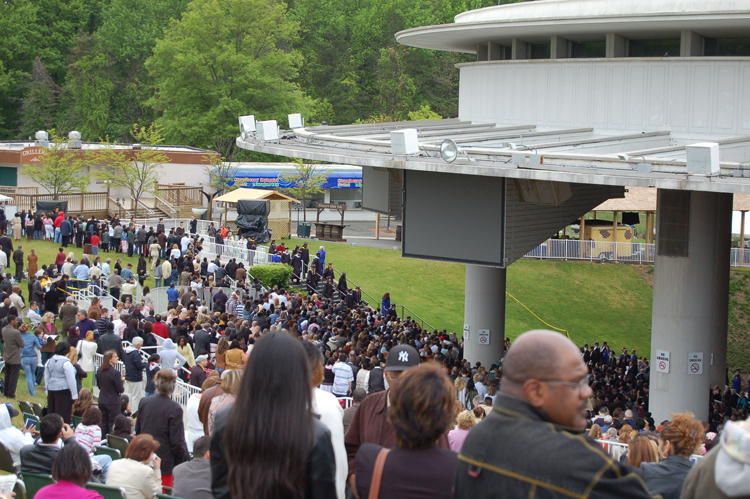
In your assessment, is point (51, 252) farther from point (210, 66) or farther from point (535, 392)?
point (210, 66)

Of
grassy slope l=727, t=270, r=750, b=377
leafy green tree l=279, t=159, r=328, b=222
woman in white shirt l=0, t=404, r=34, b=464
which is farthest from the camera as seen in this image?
leafy green tree l=279, t=159, r=328, b=222

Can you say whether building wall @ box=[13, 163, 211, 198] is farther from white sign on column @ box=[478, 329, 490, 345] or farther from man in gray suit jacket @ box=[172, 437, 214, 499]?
man in gray suit jacket @ box=[172, 437, 214, 499]

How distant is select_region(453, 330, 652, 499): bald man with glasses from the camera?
9.38ft

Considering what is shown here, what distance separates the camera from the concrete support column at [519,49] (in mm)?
22000

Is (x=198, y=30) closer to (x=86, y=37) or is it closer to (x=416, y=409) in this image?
(x=86, y=37)

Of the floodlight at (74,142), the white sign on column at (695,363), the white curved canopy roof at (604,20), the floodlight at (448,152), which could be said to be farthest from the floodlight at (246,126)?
the floodlight at (74,142)

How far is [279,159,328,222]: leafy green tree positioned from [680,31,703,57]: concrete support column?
31.9 metres

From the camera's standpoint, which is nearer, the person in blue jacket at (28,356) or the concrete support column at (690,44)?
the person in blue jacket at (28,356)

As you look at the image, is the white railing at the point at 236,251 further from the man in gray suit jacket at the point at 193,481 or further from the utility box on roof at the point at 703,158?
the man in gray suit jacket at the point at 193,481

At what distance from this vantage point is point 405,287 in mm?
35750

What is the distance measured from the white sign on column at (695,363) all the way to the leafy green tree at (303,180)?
33.5 m

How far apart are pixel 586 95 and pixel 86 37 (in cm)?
5958

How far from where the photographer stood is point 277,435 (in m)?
3.52

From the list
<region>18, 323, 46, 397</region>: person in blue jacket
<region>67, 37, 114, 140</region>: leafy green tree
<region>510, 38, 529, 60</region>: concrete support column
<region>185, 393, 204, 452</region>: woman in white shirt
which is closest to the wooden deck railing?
<region>67, 37, 114, 140</region>: leafy green tree
